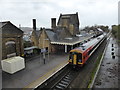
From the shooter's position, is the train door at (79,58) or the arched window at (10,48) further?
the arched window at (10,48)

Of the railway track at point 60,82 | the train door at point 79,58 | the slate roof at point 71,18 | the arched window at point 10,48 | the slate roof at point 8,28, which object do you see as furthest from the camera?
the slate roof at point 71,18

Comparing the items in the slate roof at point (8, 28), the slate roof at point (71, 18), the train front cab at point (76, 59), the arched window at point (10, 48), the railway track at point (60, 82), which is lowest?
the railway track at point (60, 82)

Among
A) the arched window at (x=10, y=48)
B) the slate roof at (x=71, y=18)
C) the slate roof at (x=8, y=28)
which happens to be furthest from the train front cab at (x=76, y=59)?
the slate roof at (x=71, y=18)

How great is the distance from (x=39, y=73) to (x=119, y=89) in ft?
30.0

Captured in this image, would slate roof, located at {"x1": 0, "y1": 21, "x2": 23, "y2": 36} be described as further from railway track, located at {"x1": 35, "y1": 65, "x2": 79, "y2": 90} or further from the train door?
the train door

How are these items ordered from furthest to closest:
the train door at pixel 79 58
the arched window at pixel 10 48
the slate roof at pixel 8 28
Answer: the arched window at pixel 10 48, the slate roof at pixel 8 28, the train door at pixel 79 58

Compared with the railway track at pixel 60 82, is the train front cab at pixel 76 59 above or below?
above

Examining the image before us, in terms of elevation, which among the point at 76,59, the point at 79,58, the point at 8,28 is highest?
the point at 8,28

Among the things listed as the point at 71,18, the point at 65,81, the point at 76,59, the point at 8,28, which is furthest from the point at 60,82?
the point at 71,18

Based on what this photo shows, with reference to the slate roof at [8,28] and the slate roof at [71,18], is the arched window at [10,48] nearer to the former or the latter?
the slate roof at [8,28]

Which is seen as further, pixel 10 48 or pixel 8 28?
pixel 10 48

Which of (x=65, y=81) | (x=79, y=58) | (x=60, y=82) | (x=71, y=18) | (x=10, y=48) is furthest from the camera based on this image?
(x=71, y=18)

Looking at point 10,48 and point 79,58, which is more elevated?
point 10,48

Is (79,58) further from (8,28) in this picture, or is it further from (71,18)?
(71,18)
